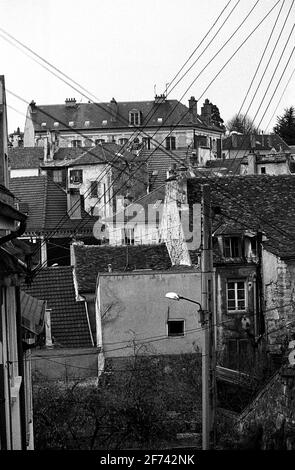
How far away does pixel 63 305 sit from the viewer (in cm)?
2859

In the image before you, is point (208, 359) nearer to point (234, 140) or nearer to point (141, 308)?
point (141, 308)

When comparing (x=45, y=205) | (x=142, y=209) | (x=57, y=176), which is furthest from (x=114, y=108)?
(x=142, y=209)

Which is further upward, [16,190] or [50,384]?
[16,190]

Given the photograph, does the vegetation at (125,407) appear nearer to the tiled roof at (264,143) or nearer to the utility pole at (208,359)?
the utility pole at (208,359)

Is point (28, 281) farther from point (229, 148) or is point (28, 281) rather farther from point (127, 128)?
point (127, 128)

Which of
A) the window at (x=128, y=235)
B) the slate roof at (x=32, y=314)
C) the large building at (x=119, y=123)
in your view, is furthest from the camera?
the large building at (x=119, y=123)

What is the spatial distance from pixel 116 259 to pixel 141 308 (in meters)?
5.90

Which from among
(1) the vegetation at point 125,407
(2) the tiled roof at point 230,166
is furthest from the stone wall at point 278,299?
(2) the tiled roof at point 230,166

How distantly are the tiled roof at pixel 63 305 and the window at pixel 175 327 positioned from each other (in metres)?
2.27

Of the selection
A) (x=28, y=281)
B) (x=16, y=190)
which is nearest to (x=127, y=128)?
(x=16, y=190)

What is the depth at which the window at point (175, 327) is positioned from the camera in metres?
25.2
